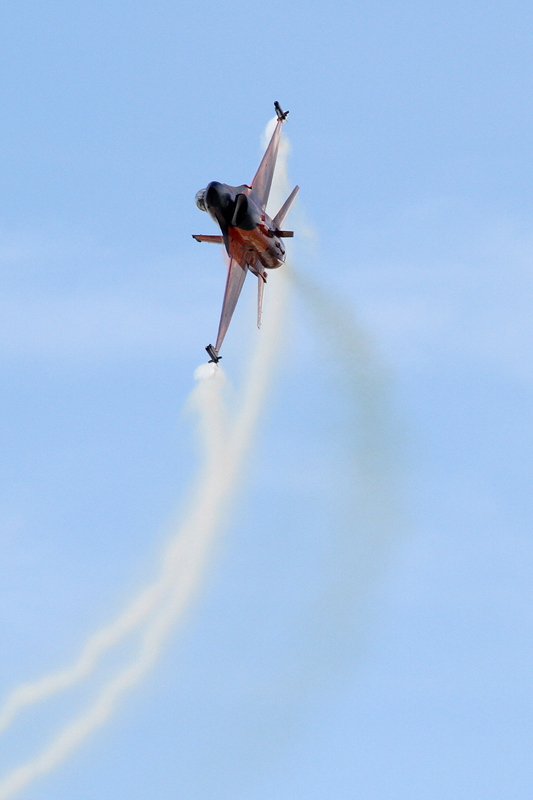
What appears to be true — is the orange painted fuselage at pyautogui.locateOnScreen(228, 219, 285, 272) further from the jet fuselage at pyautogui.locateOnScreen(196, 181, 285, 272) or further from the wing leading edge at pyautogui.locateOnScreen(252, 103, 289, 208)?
the wing leading edge at pyautogui.locateOnScreen(252, 103, 289, 208)

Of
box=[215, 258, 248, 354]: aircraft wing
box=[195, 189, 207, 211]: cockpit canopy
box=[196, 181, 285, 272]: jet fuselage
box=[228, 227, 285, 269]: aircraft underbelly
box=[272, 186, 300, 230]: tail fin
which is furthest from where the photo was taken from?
box=[272, 186, 300, 230]: tail fin

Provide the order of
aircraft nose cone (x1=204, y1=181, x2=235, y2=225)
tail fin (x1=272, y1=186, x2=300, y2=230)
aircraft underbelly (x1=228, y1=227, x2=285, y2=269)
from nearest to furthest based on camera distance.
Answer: aircraft nose cone (x1=204, y1=181, x2=235, y2=225), aircraft underbelly (x1=228, y1=227, x2=285, y2=269), tail fin (x1=272, y1=186, x2=300, y2=230)

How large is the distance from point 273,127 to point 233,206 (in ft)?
22.6

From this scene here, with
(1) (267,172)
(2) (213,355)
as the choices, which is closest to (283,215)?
(1) (267,172)

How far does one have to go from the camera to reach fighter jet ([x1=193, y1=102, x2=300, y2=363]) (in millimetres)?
73875

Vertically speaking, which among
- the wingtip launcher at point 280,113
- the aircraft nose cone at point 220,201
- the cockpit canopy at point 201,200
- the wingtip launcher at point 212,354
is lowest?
the wingtip launcher at point 212,354

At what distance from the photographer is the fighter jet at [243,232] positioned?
7388cm

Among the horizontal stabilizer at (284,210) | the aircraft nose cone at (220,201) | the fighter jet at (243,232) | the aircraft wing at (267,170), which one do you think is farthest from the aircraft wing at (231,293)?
the aircraft wing at (267,170)

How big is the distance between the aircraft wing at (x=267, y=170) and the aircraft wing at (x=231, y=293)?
309cm

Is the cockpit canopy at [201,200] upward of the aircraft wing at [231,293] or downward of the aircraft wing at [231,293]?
upward

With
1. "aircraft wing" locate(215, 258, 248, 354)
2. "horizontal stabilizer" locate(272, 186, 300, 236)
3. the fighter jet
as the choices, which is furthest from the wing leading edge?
"aircraft wing" locate(215, 258, 248, 354)

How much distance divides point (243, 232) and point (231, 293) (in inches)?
105

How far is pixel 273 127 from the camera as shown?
79.3 meters

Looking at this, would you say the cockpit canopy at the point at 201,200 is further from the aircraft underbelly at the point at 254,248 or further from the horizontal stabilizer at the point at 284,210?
the horizontal stabilizer at the point at 284,210
